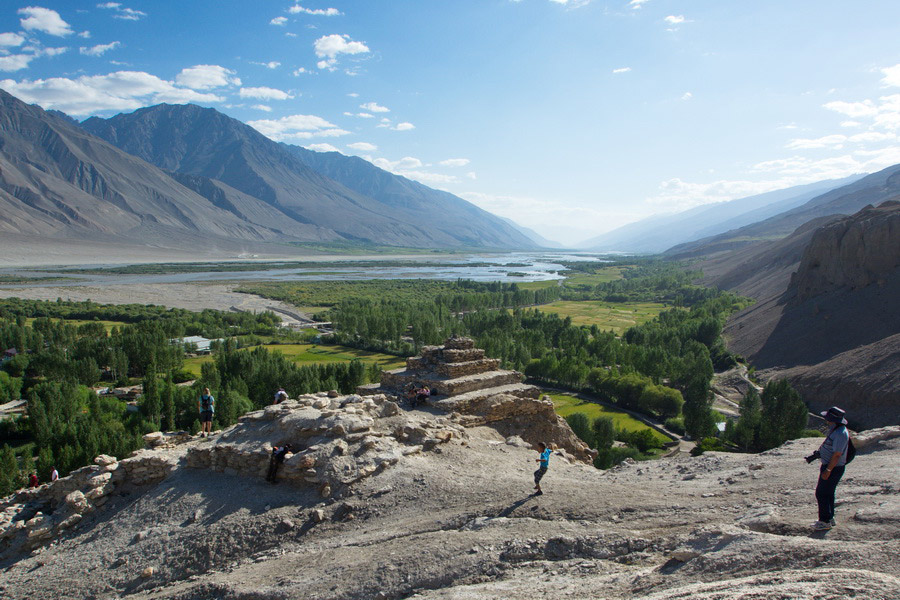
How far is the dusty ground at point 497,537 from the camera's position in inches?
305

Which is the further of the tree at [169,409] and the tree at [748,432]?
the tree at [169,409]

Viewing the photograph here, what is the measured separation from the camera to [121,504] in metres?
14.4

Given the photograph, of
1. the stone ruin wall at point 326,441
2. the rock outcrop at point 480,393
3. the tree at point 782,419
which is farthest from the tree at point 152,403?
the tree at point 782,419

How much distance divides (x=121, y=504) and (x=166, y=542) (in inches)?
124

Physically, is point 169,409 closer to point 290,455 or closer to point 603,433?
point 290,455

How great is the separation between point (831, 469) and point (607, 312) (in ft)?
325

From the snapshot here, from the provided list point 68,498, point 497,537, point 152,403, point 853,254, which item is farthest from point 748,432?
point 853,254

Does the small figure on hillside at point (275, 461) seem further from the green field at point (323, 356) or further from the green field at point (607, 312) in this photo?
the green field at point (607, 312)

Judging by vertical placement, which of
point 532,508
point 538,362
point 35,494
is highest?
point 532,508

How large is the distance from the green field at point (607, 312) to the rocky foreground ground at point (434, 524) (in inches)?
2743

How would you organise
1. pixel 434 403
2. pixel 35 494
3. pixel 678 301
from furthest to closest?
pixel 678 301 < pixel 434 403 < pixel 35 494

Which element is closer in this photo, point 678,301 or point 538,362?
point 538,362

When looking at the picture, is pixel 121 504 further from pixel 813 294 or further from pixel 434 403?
pixel 813 294

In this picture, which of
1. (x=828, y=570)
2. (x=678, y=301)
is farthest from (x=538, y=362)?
(x=678, y=301)
